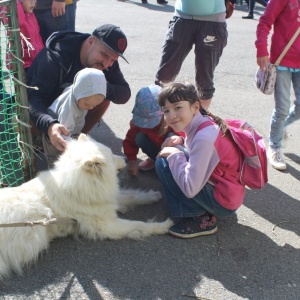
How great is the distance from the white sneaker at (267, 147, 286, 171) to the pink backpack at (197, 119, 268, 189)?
1.20 meters

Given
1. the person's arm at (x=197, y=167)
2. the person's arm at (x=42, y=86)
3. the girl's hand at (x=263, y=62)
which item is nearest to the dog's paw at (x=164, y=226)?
the person's arm at (x=197, y=167)

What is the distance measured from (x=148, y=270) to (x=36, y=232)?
0.79 m

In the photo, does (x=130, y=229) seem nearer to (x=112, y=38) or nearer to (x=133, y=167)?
(x=133, y=167)

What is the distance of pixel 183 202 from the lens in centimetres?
326

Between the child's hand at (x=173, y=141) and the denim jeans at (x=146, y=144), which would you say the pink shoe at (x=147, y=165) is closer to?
the denim jeans at (x=146, y=144)

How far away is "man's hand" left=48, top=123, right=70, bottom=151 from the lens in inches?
128

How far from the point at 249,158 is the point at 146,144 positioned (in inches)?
43.9

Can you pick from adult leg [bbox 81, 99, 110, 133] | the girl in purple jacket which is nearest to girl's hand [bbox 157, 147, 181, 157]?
the girl in purple jacket

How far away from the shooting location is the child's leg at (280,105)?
421cm

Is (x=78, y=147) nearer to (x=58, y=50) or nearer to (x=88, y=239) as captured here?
(x=88, y=239)

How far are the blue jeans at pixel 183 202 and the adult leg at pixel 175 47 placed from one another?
1.49m

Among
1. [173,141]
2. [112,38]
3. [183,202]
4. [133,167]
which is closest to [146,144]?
[133,167]

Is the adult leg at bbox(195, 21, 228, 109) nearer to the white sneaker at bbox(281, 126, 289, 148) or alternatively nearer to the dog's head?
the white sneaker at bbox(281, 126, 289, 148)

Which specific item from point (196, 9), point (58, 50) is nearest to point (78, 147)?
point (58, 50)
